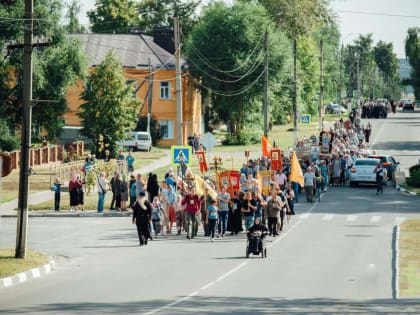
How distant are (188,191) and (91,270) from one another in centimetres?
751

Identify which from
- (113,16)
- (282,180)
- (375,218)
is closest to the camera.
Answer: (375,218)

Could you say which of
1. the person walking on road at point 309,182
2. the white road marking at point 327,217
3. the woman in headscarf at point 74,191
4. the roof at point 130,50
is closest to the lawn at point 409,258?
the white road marking at point 327,217

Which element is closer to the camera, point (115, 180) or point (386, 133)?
point (115, 180)

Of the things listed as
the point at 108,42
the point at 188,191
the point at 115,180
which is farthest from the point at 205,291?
the point at 108,42

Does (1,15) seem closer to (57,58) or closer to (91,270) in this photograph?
(57,58)

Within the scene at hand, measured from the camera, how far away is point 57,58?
49.9m

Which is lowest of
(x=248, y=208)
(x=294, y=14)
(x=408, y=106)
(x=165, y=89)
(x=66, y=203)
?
(x=66, y=203)

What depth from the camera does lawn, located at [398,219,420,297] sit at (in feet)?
55.8

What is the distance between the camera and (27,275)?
18.3 metres

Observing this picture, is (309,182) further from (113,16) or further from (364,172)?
(113,16)

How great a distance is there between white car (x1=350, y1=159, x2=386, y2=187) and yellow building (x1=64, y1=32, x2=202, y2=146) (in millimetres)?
28793

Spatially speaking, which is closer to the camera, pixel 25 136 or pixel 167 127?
pixel 25 136

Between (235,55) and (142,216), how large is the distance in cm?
4629

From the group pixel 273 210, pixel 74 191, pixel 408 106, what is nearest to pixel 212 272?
pixel 273 210
